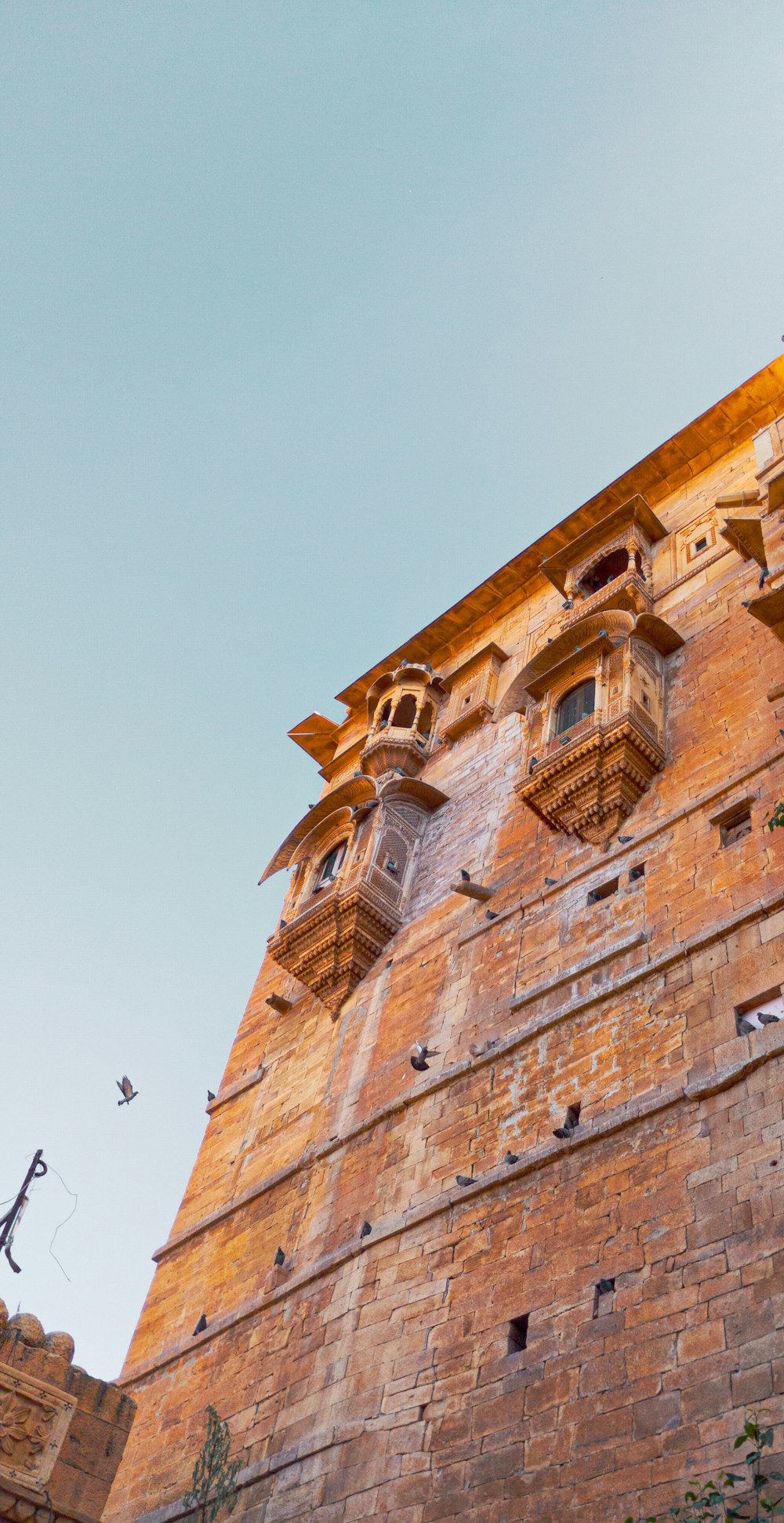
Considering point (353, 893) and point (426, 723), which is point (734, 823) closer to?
point (353, 893)

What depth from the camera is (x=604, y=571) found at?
19484mm

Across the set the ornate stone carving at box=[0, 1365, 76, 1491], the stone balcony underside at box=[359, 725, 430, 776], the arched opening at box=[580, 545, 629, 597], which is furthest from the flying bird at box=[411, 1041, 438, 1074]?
the arched opening at box=[580, 545, 629, 597]

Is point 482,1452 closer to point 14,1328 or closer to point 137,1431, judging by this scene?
point 14,1328

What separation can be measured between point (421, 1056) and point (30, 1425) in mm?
5581

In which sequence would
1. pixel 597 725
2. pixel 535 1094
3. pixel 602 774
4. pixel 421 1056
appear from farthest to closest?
pixel 597 725 → pixel 602 774 → pixel 421 1056 → pixel 535 1094

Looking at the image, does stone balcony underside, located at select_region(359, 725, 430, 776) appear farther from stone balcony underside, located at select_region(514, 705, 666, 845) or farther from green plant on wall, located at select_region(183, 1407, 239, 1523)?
green plant on wall, located at select_region(183, 1407, 239, 1523)

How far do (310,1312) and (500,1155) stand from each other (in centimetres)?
261

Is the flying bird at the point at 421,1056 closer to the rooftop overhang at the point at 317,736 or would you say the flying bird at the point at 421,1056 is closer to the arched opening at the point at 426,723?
the arched opening at the point at 426,723

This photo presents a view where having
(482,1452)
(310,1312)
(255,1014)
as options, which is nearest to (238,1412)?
(310,1312)

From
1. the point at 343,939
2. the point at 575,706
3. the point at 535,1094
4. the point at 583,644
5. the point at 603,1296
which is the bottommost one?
the point at 603,1296

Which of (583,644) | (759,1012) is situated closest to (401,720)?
(583,644)

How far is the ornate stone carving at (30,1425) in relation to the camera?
9.15m

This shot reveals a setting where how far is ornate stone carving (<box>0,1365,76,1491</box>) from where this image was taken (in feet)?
30.0

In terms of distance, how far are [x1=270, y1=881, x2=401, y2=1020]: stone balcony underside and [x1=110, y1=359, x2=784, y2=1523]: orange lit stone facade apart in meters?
0.04
